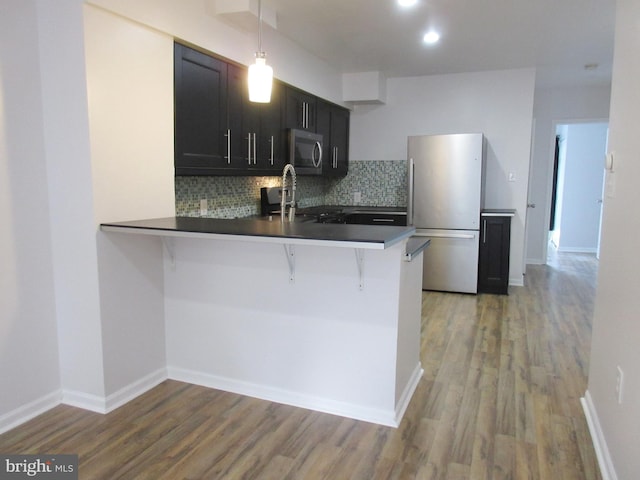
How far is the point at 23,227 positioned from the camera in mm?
2408

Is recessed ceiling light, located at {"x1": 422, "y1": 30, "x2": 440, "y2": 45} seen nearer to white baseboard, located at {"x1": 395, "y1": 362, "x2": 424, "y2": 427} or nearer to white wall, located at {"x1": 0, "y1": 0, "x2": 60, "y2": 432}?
white baseboard, located at {"x1": 395, "y1": 362, "x2": 424, "y2": 427}

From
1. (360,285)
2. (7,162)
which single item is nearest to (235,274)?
(360,285)

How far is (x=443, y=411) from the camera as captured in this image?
260 centimetres

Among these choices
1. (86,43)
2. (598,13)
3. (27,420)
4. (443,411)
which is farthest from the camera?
(598,13)

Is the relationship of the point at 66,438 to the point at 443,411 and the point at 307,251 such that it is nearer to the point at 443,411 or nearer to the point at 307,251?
the point at 307,251

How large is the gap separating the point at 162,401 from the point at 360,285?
1297mm

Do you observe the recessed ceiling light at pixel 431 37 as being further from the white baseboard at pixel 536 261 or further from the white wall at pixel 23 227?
the white baseboard at pixel 536 261

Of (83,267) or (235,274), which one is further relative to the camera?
(235,274)

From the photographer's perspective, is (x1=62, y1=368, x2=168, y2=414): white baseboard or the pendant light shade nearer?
the pendant light shade

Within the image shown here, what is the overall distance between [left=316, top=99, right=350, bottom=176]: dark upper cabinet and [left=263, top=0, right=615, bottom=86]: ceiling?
19.2 inches

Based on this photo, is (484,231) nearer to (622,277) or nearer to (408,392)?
(408,392)

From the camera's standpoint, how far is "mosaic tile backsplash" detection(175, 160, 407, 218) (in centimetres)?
397

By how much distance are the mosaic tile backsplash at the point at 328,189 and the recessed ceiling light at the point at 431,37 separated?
1.84 m

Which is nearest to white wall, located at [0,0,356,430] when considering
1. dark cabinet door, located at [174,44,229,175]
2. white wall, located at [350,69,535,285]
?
dark cabinet door, located at [174,44,229,175]
